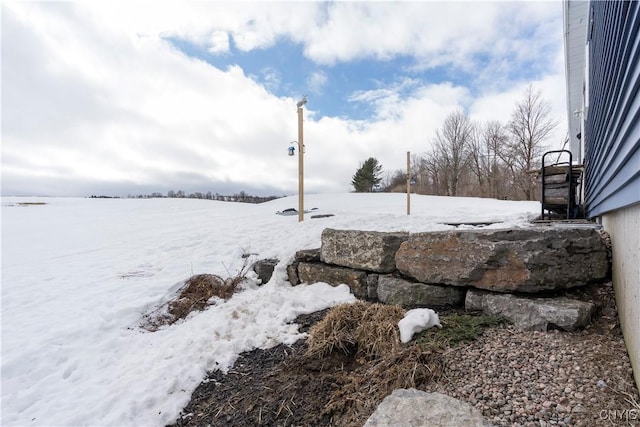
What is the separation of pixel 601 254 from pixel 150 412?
3198 mm

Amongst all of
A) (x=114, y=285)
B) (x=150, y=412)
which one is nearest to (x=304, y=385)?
(x=150, y=412)

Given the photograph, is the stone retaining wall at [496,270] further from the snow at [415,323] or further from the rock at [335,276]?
the snow at [415,323]

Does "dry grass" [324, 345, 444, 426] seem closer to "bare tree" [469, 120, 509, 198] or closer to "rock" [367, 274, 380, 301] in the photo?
"rock" [367, 274, 380, 301]

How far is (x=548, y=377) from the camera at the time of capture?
5.15 ft

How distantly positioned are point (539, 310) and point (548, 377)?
1.82ft

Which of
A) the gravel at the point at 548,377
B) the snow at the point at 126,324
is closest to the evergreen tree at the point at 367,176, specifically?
the snow at the point at 126,324

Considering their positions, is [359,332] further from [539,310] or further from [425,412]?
Result: [539,310]

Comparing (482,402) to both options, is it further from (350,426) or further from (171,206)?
(171,206)

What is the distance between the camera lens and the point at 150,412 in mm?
1933

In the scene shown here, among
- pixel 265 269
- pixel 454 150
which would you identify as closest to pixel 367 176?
pixel 454 150

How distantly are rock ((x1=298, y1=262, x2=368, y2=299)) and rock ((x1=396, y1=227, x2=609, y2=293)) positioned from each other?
83cm

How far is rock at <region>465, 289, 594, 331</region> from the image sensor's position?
1910 mm

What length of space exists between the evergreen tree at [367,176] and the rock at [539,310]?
28504 millimetres

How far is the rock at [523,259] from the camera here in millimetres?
2189
